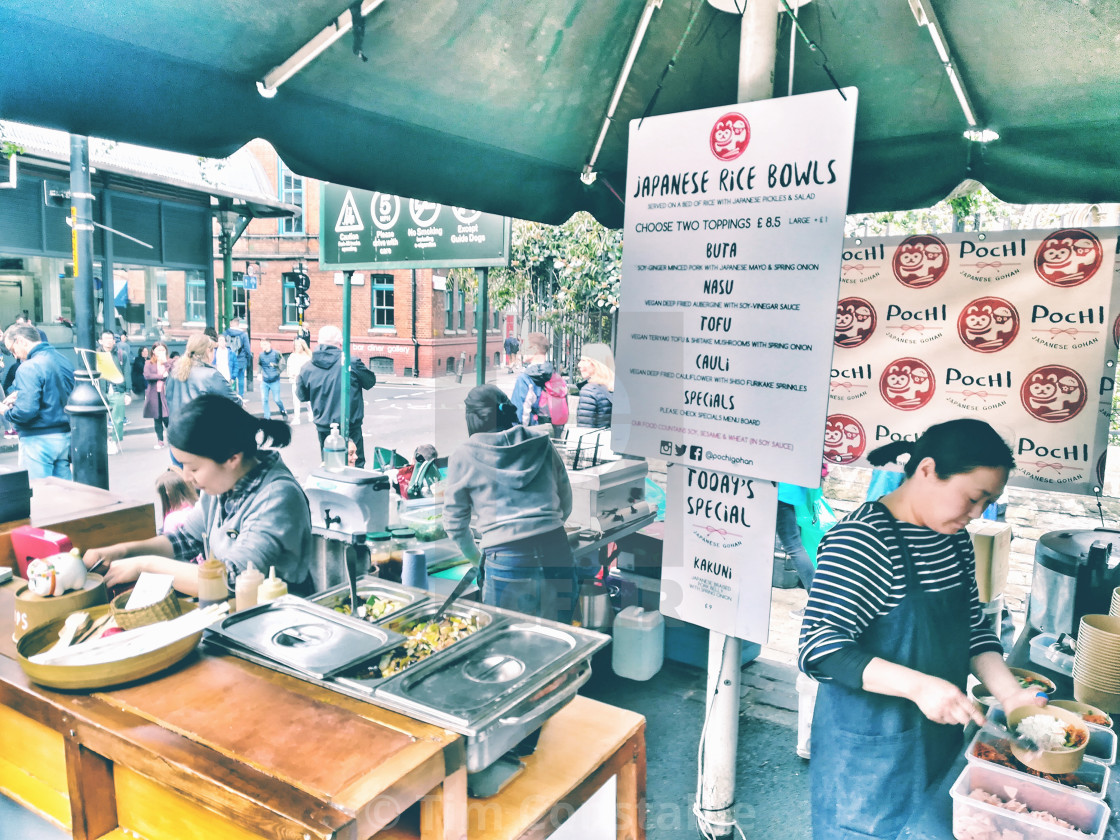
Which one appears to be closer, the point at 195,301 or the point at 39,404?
the point at 39,404

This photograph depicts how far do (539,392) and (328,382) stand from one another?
8.33 feet

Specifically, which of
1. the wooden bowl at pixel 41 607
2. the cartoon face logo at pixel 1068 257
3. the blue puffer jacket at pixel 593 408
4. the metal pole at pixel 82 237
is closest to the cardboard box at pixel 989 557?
the cartoon face logo at pixel 1068 257

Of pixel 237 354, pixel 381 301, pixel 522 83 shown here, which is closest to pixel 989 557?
pixel 522 83

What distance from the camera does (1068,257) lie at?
290 centimetres

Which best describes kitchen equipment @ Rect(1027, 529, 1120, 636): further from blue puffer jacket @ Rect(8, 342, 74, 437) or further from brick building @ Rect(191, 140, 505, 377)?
brick building @ Rect(191, 140, 505, 377)

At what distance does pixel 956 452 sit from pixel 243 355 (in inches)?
643

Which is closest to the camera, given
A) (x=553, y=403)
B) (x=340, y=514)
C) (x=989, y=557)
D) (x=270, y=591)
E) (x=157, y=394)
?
(x=270, y=591)

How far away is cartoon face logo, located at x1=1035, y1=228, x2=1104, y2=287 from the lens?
286 centimetres

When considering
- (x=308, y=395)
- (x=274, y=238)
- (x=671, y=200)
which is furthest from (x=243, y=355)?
(x=671, y=200)

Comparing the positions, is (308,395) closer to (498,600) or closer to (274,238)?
(498,600)

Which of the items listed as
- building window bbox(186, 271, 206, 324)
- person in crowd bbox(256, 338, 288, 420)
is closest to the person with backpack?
person in crowd bbox(256, 338, 288, 420)

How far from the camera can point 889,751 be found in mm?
2279

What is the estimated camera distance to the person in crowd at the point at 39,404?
6.53m

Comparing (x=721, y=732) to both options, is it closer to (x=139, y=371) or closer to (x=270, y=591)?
(x=270, y=591)
